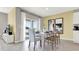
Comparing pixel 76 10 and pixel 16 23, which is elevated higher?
pixel 76 10

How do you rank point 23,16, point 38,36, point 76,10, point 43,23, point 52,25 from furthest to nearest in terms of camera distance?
point 43,23
point 52,25
point 23,16
point 76,10
point 38,36

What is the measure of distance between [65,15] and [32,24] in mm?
3403

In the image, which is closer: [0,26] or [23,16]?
[23,16]

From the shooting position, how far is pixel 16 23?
20.9 feet

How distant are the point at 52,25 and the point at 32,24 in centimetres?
204

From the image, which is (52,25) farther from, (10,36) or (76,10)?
(10,36)

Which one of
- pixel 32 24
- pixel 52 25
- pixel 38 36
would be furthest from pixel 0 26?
pixel 38 36

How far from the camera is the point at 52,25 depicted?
371 inches

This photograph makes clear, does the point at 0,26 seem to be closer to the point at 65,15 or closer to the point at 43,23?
the point at 43,23

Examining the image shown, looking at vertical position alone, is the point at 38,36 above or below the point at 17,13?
below
